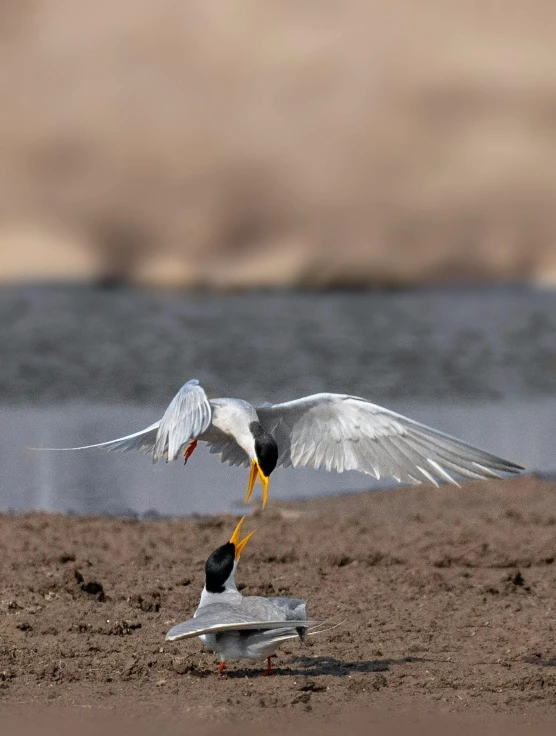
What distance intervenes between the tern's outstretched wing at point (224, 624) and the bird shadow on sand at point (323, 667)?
196 millimetres

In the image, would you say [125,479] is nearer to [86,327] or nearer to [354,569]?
[354,569]

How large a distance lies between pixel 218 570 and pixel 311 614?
0.82 m

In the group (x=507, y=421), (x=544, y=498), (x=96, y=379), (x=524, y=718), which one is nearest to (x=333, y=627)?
(x=524, y=718)

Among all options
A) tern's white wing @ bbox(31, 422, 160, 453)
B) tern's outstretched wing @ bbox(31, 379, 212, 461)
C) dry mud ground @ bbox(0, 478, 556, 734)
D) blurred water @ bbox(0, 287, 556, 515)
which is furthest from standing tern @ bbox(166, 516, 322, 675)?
blurred water @ bbox(0, 287, 556, 515)

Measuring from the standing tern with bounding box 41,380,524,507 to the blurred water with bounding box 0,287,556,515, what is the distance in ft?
7.99

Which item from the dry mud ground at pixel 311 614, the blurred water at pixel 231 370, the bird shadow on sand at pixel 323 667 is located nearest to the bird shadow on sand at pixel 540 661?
the dry mud ground at pixel 311 614

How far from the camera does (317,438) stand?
520 cm

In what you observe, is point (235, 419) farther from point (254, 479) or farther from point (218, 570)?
point (218, 570)

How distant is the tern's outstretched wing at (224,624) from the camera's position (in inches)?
170

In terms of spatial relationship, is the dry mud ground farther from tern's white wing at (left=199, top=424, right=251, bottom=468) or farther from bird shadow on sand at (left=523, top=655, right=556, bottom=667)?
tern's white wing at (left=199, top=424, right=251, bottom=468)

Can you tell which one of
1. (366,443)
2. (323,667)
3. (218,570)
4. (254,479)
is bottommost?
(323,667)

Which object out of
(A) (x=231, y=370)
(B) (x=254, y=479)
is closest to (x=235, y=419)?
(B) (x=254, y=479)

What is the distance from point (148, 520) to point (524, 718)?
3713 mm

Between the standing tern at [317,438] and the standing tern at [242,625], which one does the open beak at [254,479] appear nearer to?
the standing tern at [317,438]
